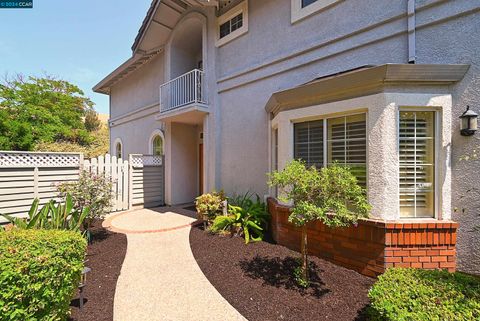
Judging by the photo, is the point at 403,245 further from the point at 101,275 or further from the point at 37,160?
the point at 37,160

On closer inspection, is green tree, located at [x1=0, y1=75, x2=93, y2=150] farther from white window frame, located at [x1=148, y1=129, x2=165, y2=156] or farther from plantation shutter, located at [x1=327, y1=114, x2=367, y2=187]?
plantation shutter, located at [x1=327, y1=114, x2=367, y2=187]

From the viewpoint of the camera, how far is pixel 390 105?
423cm

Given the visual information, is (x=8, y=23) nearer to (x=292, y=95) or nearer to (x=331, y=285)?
(x=292, y=95)

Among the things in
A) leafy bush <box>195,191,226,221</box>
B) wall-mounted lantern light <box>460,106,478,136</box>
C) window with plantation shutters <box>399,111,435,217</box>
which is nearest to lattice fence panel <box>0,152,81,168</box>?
leafy bush <box>195,191,226,221</box>

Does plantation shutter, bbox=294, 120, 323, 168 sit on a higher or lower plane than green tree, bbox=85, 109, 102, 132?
lower

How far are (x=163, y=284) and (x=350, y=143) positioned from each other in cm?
475

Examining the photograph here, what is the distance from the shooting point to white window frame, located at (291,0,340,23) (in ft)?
20.4

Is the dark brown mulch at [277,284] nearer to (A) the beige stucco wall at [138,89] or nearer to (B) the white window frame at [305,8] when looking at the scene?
(B) the white window frame at [305,8]

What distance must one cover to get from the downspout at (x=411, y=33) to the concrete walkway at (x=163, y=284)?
240 inches

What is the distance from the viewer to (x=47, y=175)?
7.73 meters

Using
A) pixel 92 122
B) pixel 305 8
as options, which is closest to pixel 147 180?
pixel 305 8

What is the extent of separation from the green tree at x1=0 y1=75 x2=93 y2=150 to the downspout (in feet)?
77.0

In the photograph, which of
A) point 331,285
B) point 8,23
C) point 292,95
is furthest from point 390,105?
point 8,23

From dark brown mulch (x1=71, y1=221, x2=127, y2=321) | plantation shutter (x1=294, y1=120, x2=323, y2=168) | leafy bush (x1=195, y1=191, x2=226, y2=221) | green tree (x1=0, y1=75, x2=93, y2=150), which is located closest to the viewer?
dark brown mulch (x1=71, y1=221, x2=127, y2=321)
